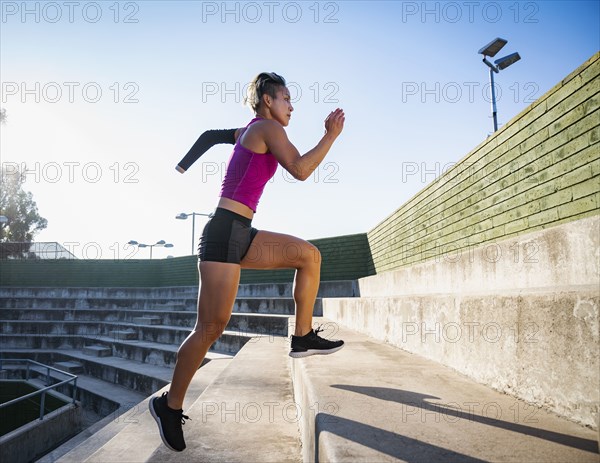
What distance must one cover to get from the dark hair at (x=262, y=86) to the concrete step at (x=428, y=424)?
1.65m

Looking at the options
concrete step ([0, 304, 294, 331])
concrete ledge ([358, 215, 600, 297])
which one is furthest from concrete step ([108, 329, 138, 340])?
concrete ledge ([358, 215, 600, 297])

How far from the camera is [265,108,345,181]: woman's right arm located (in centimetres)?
194

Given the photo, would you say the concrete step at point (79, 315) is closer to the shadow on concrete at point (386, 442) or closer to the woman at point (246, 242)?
the woman at point (246, 242)

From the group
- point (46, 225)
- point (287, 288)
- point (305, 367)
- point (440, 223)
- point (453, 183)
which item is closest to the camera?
point (305, 367)

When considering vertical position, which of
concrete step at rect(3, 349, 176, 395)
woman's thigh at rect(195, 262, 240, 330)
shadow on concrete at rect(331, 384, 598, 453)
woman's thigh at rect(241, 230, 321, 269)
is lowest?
concrete step at rect(3, 349, 176, 395)

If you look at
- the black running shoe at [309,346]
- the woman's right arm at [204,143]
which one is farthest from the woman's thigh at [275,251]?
the woman's right arm at [204,143]

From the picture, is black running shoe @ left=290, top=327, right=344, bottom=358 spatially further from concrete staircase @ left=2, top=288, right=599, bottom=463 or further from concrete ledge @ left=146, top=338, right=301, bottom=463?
concrete ledge @ left=146, top=338, right=301, bottom=463

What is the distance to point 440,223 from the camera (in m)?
7.26

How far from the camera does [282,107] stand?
2236 millimetres

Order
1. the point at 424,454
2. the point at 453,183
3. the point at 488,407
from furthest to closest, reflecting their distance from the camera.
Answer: the point at 453,183, the point at 488,407, the point at 424,454

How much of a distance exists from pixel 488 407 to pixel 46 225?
52387 mm

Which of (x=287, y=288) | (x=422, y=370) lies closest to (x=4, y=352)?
(x=287, y=288)

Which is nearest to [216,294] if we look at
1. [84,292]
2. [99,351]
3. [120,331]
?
[99,351]

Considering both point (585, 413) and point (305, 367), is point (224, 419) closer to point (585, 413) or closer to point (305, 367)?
point (305, 367)
